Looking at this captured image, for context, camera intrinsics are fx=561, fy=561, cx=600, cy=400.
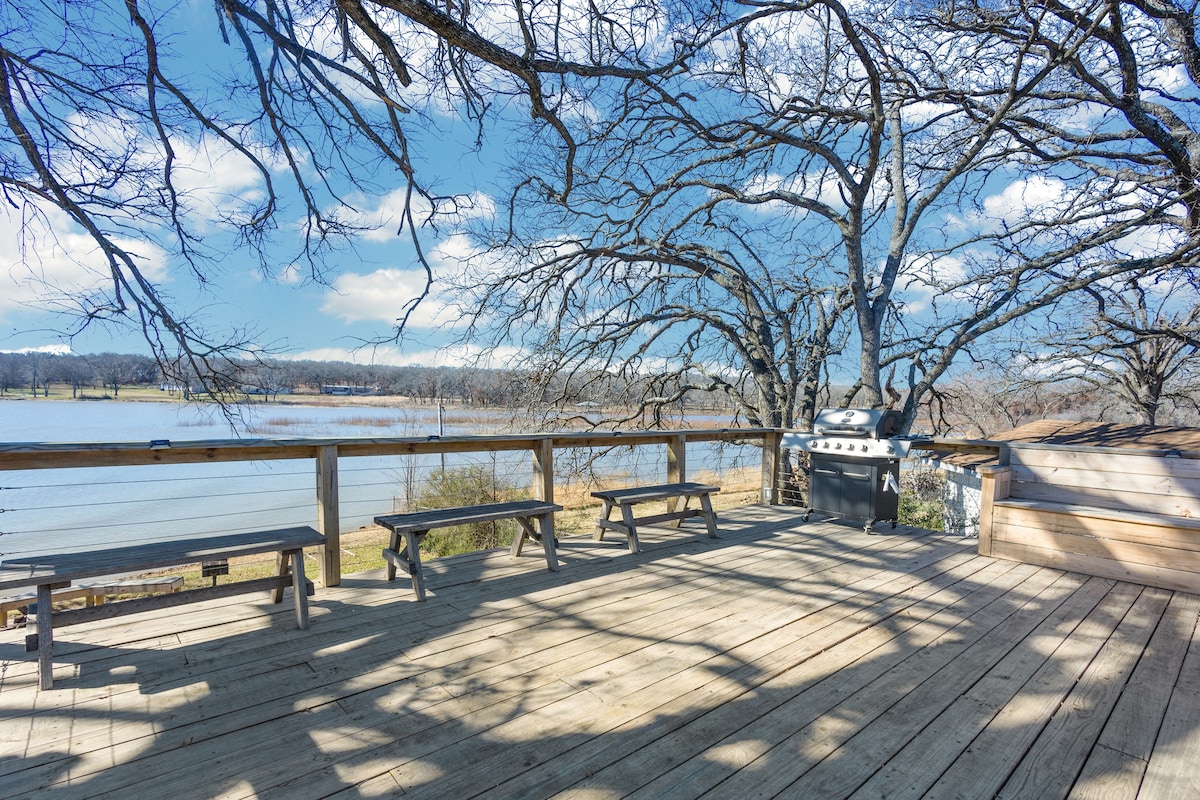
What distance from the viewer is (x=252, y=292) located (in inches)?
194

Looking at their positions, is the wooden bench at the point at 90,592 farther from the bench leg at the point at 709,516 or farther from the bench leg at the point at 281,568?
the bench leg at the point at 709,516

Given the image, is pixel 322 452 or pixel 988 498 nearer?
pixel 322 452

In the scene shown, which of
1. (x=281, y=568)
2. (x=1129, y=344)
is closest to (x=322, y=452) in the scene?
(x=281, y=568)

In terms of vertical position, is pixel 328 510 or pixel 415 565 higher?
pixel 328 510

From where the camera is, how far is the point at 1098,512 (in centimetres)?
373

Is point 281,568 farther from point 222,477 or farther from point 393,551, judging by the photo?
point 222,477

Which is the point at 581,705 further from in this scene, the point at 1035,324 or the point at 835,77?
the point at 1035,324

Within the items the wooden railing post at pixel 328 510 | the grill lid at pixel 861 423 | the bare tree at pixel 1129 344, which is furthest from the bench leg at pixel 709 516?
the bare tree at pixel 1129 344

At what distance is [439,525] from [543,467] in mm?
1195

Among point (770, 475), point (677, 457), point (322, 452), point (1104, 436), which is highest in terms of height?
point (322, 452)

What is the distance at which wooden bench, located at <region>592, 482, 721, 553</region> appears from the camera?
4.04 metres

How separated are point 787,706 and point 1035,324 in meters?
9.35

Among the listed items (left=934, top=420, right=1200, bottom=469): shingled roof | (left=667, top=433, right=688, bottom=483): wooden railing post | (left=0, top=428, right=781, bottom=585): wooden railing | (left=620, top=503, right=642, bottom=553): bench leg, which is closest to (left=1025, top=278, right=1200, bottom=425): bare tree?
(left=934, top=420, right=1200, bottom=469): shingled roof

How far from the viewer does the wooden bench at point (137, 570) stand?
2096 mm
